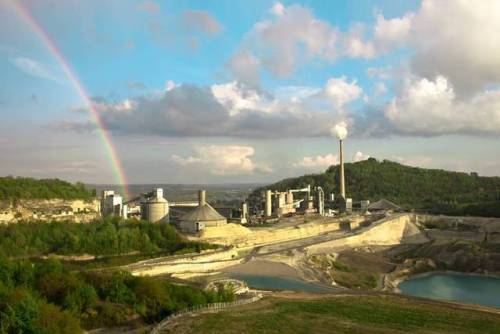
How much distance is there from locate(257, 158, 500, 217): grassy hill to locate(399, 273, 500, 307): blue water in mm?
Answer: 50646

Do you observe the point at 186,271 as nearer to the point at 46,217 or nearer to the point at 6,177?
the point at 46,217

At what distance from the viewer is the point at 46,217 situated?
187 feet

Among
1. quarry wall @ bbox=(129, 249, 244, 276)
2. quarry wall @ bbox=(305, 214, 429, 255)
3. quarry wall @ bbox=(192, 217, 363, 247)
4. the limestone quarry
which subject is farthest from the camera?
quarry wall @ bbox=(305, 214, 429, 255)

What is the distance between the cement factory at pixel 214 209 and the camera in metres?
64.7

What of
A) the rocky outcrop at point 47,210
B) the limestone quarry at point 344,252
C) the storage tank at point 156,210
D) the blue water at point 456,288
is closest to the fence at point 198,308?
the limestone quarry at point 344,252

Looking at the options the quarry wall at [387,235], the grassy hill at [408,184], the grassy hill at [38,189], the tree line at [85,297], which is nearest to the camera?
the tree line at [85,297]

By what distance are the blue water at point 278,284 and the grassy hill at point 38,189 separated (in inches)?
1153

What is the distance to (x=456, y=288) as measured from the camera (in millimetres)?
52594

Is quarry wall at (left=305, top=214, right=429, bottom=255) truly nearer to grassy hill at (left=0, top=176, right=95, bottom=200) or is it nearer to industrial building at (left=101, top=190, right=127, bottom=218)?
industrial building at (left=101, top=190, right=127, bottom=218)

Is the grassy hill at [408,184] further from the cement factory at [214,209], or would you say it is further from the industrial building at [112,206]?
the industrial building at [112,206]

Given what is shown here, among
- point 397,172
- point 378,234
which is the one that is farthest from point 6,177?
point 397,172

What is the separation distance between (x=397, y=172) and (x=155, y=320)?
432ft

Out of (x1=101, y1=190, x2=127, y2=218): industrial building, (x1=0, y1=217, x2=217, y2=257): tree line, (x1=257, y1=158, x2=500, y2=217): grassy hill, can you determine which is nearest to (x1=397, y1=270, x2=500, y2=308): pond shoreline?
(x1=0, y1=217, x2=217, y2=257): tree line

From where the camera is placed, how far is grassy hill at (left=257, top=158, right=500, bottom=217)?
394 feet
